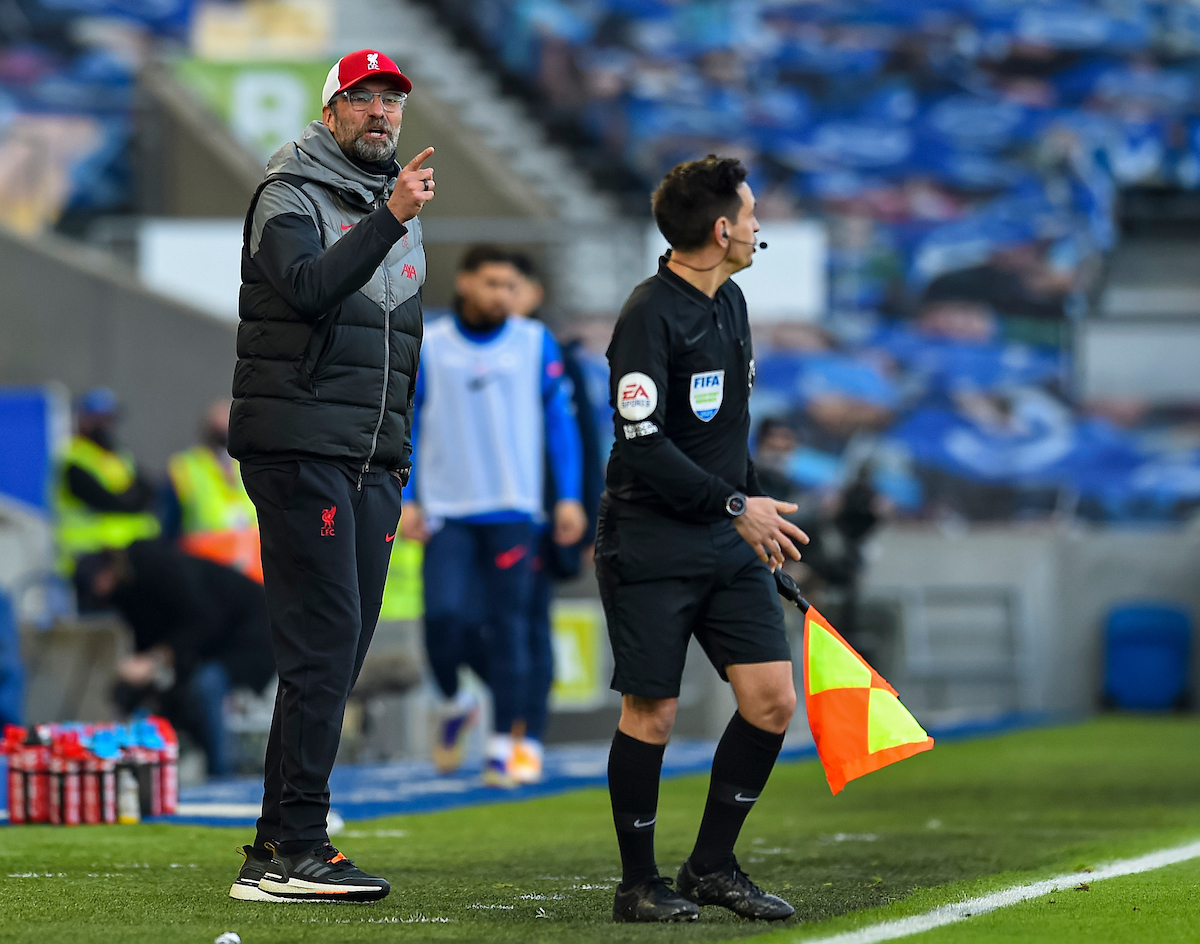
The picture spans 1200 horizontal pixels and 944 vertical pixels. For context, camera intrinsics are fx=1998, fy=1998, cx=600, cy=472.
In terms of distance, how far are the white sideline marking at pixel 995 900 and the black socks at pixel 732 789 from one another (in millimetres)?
437

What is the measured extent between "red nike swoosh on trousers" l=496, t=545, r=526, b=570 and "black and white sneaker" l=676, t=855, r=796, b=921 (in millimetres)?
3516

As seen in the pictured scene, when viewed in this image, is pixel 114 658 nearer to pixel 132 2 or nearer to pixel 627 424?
pixel 627 424

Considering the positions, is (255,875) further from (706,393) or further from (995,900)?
(995,900)

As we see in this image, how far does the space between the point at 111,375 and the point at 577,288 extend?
3.75 metres

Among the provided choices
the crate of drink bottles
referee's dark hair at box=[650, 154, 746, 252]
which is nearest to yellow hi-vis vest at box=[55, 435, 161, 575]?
the crate of drink bottles

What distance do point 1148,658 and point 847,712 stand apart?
35.3 ft

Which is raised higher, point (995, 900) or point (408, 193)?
point (408, 193)

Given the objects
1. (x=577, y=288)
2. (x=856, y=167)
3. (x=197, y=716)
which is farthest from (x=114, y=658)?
(x=856, y=167)

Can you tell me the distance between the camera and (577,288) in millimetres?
15758

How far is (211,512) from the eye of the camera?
1070cm

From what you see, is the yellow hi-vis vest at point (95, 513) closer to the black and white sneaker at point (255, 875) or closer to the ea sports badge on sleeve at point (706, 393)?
the black and white sneaker at point (255, 875)

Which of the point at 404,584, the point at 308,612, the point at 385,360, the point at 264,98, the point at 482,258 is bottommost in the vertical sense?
the point at 404,584

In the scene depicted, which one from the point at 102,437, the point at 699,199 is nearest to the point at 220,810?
the point at 699,199

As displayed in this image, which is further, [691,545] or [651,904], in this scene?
[691,545]
